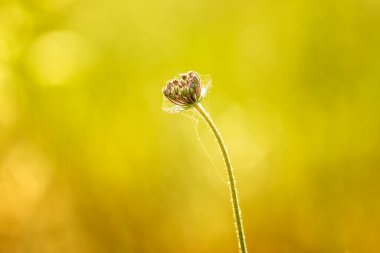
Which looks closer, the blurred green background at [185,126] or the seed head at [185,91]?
the seed head at [185,91]

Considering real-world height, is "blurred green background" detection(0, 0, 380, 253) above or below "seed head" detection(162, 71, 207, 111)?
above

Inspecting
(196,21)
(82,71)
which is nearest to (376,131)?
(196,21)

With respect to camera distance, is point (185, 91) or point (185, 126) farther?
point (185, 126)

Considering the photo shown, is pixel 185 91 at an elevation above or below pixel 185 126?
below

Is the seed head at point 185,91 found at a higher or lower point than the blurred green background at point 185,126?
lower

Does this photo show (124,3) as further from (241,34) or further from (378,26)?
(378,26)
